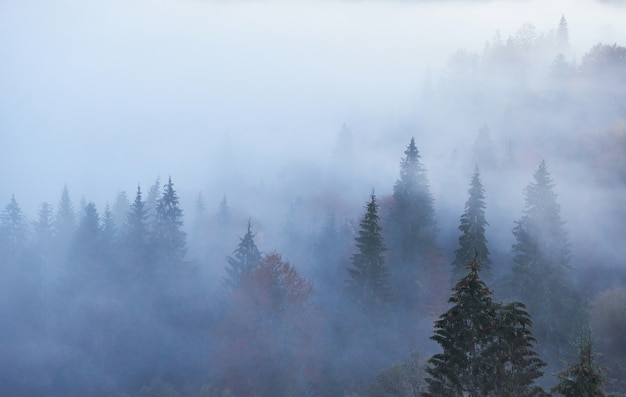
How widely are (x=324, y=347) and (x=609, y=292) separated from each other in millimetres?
25676

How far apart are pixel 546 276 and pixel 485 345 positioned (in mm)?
31658

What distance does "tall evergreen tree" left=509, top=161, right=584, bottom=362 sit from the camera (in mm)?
53125

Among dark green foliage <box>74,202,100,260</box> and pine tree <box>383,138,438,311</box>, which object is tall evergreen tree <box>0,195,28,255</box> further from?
pine tree <box>383,138,438,311</box>

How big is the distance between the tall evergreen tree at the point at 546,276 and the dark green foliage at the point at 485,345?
29.8 m

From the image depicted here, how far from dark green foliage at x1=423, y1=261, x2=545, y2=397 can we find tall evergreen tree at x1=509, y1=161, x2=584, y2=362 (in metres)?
29.8

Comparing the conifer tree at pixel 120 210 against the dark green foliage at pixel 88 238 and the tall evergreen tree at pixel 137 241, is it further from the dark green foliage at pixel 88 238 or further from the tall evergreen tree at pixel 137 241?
the tall evergreen tree at pixel 137 241

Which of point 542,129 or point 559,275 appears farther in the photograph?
point 542,129

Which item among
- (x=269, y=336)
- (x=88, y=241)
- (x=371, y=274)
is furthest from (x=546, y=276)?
(x=88, y=241)

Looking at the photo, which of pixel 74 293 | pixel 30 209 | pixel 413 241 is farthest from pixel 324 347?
pixel 30 209

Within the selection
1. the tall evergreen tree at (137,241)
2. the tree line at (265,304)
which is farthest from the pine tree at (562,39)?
the tall evergreen tree at (137,241)

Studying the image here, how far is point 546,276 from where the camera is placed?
54.6 meters

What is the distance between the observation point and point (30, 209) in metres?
160

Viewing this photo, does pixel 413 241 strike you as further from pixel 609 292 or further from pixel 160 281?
pixel 160 281

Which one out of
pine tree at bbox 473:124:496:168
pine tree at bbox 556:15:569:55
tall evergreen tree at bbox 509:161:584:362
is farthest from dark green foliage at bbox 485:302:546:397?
pine tree at bbox 556:15:569:55
